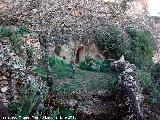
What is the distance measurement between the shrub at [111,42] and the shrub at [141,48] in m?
0.46

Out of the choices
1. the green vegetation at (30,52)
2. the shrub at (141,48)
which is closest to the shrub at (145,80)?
the shrub at (141,48)

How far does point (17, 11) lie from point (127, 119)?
23.3 feet

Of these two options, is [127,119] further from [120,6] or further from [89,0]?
[120,6]

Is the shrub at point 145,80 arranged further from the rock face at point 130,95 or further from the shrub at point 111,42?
the shrub at point 111,42

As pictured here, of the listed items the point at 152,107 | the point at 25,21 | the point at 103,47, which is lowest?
the point at 152,107

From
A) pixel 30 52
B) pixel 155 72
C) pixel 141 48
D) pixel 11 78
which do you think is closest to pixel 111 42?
pixel 141 48

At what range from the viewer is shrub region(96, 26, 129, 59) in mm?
16234

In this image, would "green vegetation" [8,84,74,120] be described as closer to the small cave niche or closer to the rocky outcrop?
the rocky outcrop

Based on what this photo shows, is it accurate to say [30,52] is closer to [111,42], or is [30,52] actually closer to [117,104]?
[117,104]

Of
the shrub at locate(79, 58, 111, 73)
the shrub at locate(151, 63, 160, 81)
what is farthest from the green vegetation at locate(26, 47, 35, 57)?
the shrub at locate(151, 63, 160, 81)

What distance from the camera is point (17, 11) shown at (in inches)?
539

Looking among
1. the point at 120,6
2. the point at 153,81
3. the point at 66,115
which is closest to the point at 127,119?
the point at 66,115

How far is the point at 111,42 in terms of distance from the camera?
16.5 m

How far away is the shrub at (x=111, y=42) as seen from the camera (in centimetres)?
1623
